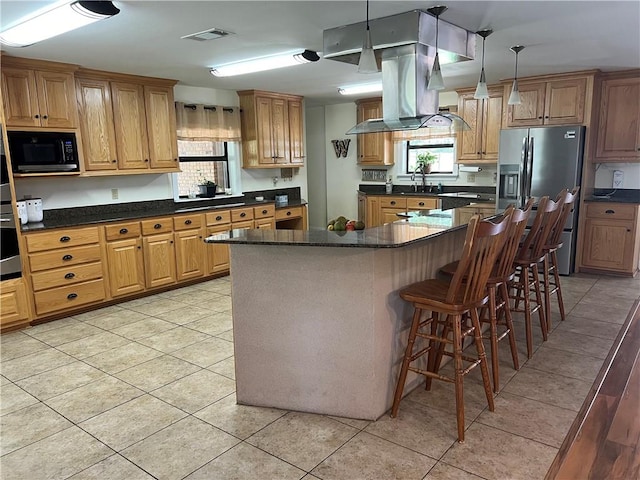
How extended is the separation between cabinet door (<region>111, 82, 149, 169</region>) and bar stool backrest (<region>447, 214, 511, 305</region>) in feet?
12.7

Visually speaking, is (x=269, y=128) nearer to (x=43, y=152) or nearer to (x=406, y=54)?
(x=43, y=152)

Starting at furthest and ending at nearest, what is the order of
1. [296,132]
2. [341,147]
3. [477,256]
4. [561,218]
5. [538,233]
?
[341,147]
[296,132]
[561,218]
[538,233]
[477,256]

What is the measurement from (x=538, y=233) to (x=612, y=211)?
2384 mm

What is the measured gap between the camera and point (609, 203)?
17.2 ft

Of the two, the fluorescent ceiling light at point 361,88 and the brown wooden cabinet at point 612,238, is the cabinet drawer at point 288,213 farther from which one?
the brown wooden cabinet at point 612,238

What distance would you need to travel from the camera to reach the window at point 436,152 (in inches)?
270

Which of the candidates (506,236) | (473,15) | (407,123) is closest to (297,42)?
(407,123)

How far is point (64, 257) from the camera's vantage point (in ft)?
14.0

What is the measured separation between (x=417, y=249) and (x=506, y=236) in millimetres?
512

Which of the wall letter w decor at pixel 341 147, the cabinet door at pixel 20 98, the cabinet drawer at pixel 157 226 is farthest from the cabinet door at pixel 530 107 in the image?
the cabinet door at pixel 20 98

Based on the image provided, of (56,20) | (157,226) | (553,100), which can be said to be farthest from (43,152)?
(553,100)

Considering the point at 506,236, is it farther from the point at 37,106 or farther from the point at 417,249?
the point at 37,106

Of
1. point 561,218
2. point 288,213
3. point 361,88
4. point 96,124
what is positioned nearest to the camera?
point 561,218

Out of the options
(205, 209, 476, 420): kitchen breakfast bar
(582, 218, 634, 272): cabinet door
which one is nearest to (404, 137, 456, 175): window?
(582, 218, 634, 272): cabinet door
